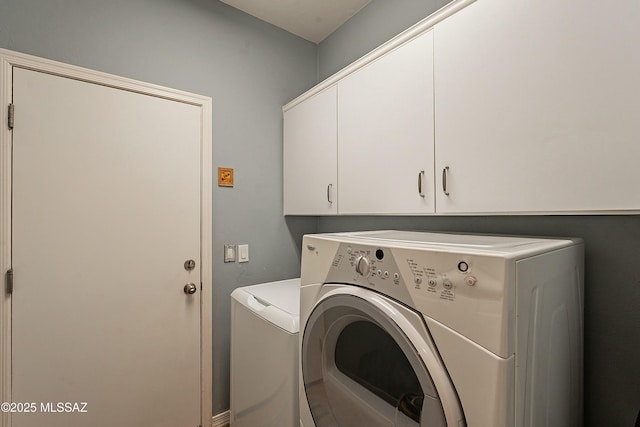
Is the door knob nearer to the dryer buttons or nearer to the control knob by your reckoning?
the control knob

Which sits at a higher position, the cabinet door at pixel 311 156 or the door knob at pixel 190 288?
the cabinet door at pixel 311 156

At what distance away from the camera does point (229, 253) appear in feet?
6.32

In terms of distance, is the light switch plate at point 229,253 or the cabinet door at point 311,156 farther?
the light switch plate at point 229,253

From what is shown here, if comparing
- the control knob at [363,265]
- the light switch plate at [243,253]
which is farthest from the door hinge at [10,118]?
the control knob at [363,265]

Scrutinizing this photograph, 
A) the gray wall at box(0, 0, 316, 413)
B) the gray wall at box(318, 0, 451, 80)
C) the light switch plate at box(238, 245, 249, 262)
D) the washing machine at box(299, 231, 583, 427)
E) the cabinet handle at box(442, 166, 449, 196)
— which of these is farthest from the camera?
the light switch plate at box(238, 245, 249, 262)

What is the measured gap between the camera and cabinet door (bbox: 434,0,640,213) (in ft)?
2.49

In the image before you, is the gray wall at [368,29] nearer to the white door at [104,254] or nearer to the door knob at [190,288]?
the white door at [104,254]

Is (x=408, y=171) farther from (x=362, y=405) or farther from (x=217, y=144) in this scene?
(x=217, y=144)

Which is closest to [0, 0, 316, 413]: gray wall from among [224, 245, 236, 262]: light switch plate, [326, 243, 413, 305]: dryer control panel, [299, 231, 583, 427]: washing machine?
[224, 245, 236, 262]: light switch plate

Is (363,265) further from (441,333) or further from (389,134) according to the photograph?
(389,134)

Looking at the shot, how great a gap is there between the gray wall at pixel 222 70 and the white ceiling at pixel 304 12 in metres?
0.07

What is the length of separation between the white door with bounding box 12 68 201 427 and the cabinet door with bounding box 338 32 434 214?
936 mm

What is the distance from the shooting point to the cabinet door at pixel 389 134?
1.21 metres

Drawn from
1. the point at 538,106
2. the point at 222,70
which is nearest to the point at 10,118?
the point at 222,70
